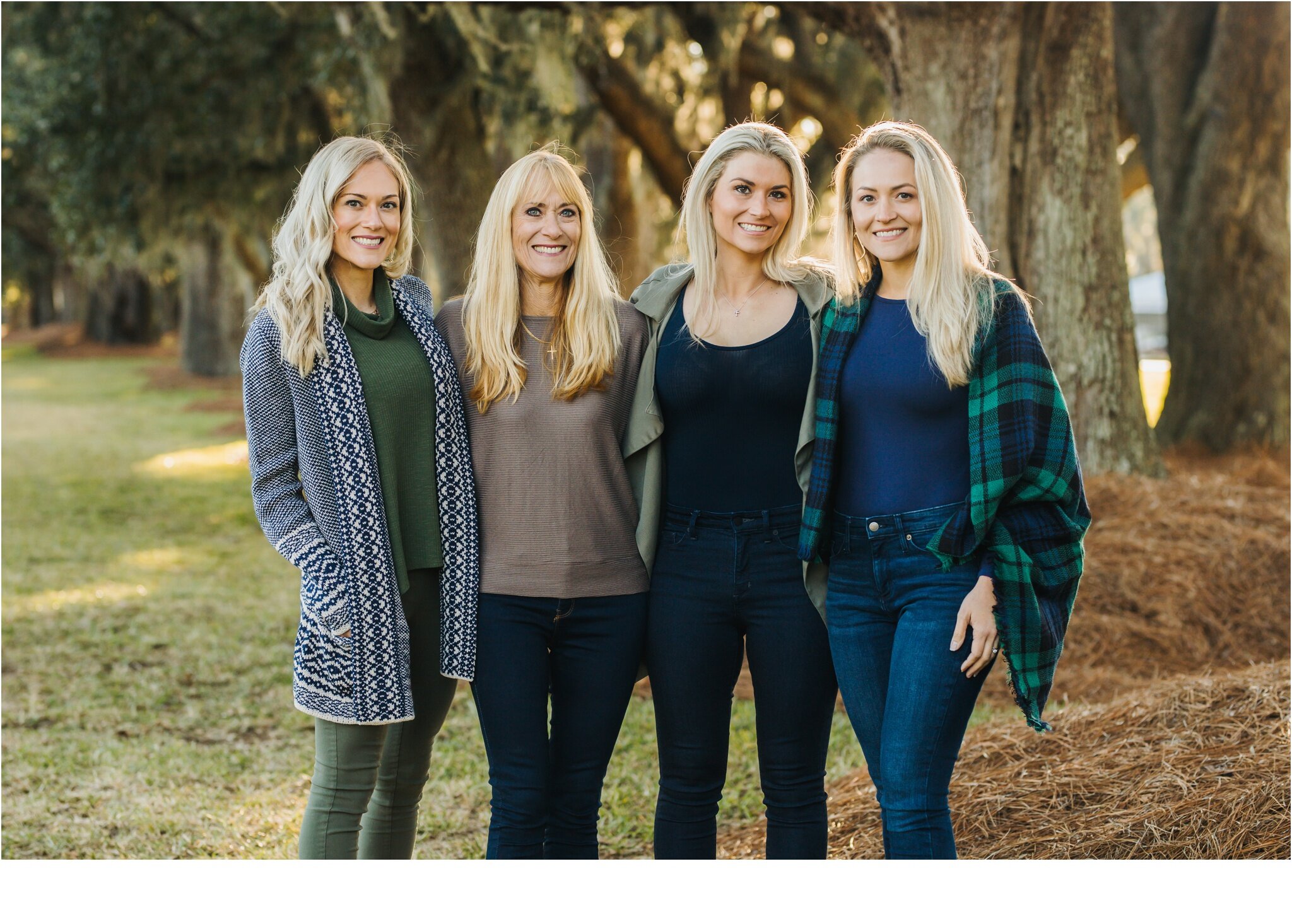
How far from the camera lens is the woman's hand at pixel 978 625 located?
250 cm

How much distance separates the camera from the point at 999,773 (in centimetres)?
372

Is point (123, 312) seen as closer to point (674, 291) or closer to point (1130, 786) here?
point (674, 291)

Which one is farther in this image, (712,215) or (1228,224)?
(1228,224)

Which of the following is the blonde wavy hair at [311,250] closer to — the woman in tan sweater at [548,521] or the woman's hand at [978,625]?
the woman in tan sweater at [548,521]

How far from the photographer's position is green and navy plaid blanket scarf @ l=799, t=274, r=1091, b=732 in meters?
2.55

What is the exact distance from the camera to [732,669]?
2.88 m

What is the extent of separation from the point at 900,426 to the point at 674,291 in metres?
0.72

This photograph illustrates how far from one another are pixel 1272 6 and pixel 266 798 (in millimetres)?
8159

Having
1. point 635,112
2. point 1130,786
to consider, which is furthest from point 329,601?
point 635,112

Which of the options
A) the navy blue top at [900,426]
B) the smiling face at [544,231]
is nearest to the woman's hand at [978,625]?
the navy blue top at [900,426]

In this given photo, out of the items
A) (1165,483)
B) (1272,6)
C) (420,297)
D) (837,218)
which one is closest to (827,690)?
(837,218)

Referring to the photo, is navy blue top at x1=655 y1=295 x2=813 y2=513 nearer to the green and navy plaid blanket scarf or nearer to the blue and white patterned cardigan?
the green and navy plaid blanket scarf

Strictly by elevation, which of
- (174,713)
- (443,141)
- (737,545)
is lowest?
(174,713)

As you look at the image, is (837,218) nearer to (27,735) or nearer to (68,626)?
(27,735)
